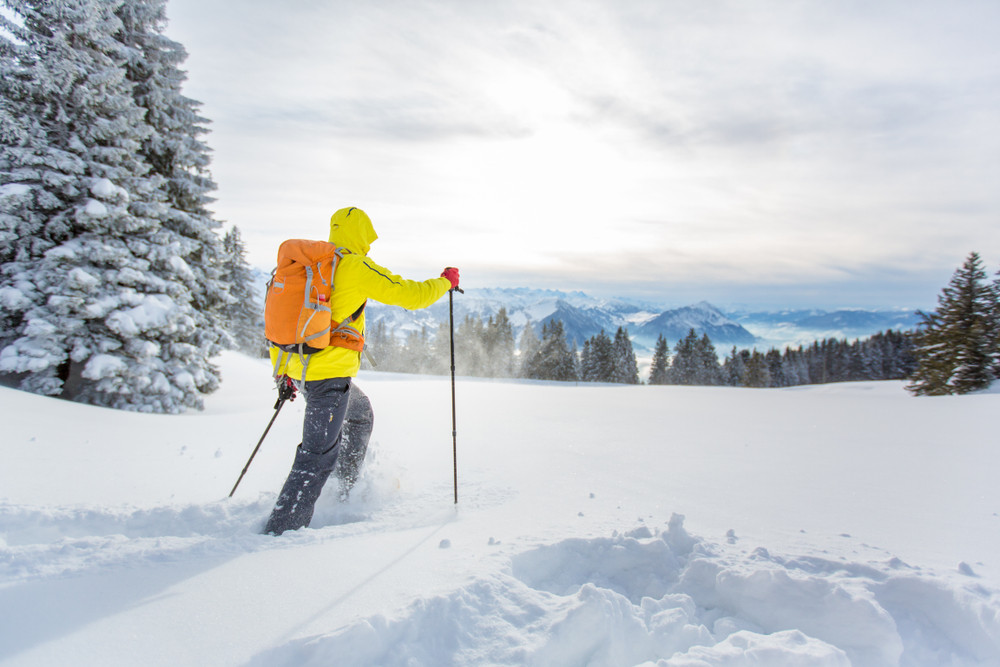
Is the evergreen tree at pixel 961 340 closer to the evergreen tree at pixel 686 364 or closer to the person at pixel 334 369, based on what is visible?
the person at pixel 334 369

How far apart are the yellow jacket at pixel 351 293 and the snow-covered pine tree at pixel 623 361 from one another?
51.1m

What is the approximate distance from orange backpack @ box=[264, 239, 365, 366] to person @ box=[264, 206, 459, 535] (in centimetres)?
12

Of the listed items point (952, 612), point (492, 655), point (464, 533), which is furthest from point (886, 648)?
point (464, 533)

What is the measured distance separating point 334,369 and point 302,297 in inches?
22.9

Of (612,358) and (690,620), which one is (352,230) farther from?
(612,358)

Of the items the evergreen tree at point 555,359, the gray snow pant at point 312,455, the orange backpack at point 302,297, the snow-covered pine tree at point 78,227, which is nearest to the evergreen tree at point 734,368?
the evergreen tree at point 555,359

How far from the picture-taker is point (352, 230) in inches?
146

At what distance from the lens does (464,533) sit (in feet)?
10.2

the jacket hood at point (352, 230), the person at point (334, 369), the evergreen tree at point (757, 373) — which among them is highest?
the jacket hood at point (352, 230)

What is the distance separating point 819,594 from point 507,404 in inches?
351

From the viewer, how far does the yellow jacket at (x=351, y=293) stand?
11.4 ft

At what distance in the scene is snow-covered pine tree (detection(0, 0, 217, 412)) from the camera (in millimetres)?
8523

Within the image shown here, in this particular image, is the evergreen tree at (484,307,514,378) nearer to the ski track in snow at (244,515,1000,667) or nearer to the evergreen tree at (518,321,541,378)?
the evergreen tree at (518,321,541,378)

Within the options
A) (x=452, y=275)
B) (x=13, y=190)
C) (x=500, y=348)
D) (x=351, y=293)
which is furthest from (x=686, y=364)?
(x=351, y=293)
